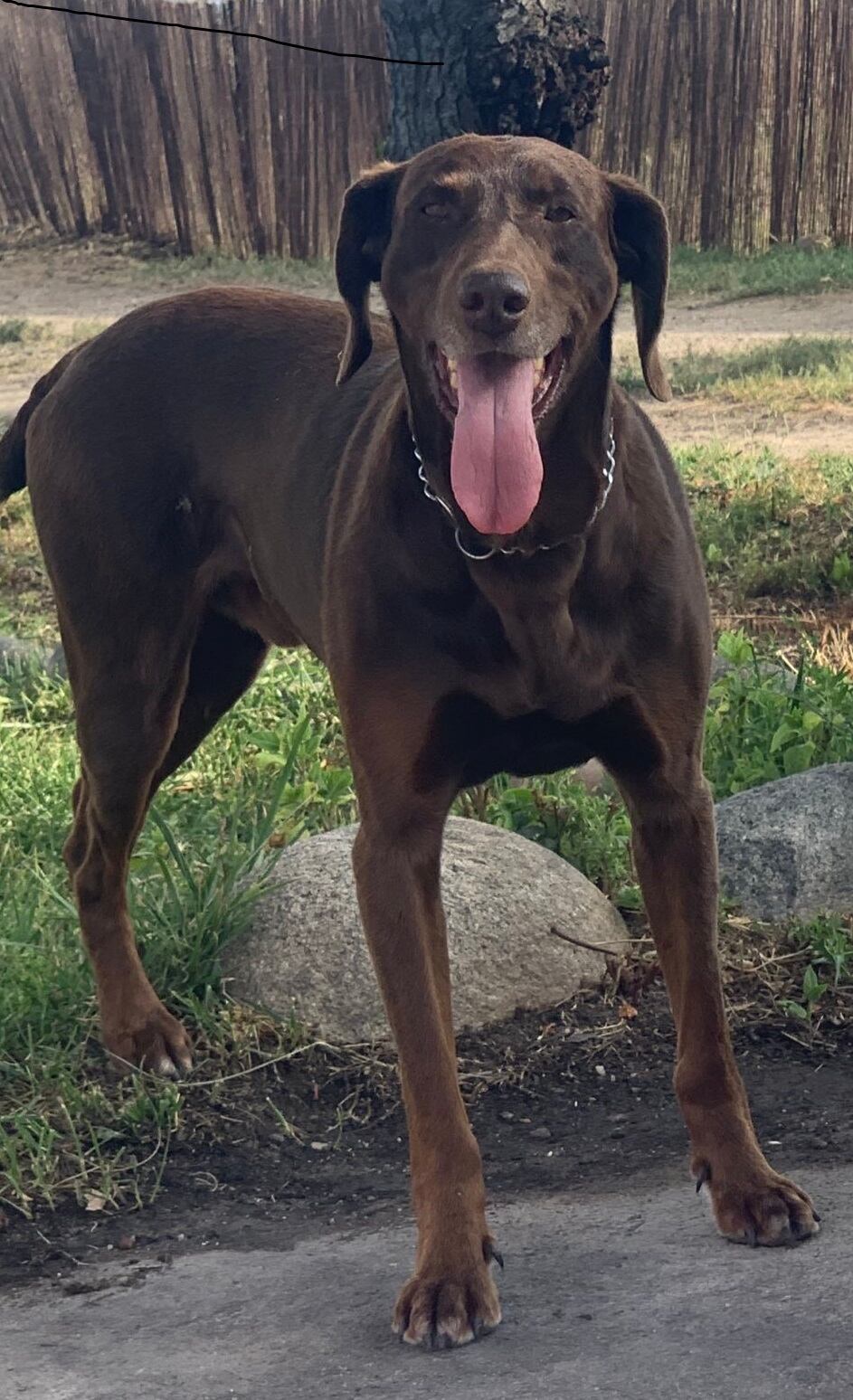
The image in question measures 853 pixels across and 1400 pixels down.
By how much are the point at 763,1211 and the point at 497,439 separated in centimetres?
142

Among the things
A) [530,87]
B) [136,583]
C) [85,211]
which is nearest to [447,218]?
[136,583]

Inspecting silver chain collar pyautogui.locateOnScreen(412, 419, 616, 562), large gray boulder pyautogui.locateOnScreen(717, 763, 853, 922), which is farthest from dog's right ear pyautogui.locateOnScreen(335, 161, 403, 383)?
large gray boulder pyautogui.locateOnScreen(717, 763, 853, 922)

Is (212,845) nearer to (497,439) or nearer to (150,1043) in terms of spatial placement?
(150,1043)

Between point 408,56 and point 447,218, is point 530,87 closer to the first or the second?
point 408,56

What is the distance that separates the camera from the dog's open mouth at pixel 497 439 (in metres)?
3.12

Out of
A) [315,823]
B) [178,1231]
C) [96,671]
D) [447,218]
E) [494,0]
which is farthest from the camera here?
[494,0]

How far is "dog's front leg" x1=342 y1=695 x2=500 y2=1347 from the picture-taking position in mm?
3031

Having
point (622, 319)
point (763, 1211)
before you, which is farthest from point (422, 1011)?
point (622, 319)

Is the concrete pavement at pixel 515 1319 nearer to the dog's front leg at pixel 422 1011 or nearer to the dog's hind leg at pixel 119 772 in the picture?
the dog's front leg at pixel 422 1011

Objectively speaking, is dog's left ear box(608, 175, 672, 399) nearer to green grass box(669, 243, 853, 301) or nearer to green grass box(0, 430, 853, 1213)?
green grass box(0, 430, 853, 1213)

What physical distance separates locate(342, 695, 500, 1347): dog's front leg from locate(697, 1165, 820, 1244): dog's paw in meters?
0.44

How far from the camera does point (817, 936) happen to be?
4398mm

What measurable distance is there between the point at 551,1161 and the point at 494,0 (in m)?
4.47

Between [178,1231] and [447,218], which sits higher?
[447,218]
